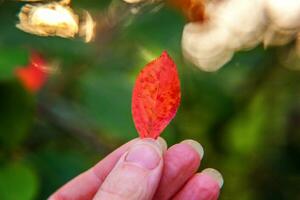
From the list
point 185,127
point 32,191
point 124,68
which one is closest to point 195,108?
point 185,127

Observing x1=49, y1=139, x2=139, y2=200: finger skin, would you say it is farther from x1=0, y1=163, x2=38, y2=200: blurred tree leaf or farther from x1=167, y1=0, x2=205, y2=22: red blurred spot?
x1=167, y1=0, x2=205, y2=22: red blurred spot

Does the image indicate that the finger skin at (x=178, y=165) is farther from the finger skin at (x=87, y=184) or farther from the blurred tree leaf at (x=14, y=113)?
the blurred tree leaf at (x=14, y=113)

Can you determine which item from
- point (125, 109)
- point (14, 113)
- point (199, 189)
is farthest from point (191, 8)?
point (199, 189)

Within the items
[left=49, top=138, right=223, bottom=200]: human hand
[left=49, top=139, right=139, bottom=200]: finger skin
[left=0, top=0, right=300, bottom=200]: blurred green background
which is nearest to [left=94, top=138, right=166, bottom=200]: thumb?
[left=49, top=138, right=223, bottom=200]: human hand

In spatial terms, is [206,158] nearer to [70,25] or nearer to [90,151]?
[90,151]

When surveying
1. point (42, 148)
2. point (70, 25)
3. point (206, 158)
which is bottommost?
point (206, 158)

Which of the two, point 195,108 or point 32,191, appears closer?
point 32,191
